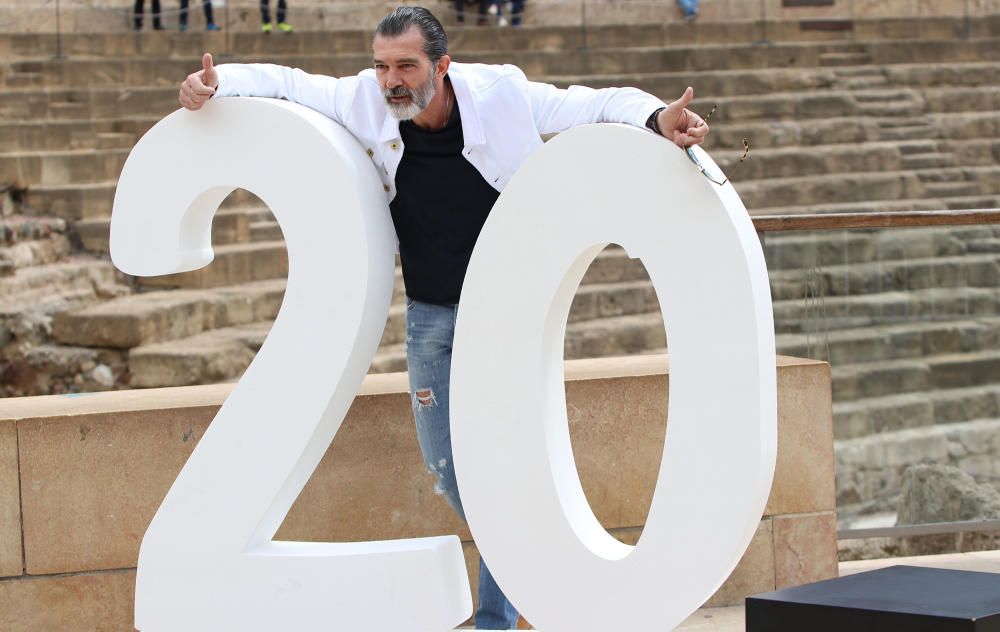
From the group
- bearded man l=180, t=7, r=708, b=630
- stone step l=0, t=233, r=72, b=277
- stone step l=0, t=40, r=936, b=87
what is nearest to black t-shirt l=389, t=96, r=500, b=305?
bearded man l=180, t=7, r=708, b=630

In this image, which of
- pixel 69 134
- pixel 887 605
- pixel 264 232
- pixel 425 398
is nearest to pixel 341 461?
pixel 425 398

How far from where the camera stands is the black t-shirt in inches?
124

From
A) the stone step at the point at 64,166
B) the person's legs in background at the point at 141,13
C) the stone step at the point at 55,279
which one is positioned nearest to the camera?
the stone step at the point at 55,279

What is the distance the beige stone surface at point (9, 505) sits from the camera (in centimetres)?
359

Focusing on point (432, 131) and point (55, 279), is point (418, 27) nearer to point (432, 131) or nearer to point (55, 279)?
point (432, 131)

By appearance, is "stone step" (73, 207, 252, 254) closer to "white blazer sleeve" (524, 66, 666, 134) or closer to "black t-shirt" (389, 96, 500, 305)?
"black t-shirt" (389, 96, 500, 305)

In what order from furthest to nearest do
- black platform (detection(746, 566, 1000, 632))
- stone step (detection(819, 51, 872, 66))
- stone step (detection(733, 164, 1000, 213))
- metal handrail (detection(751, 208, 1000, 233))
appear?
stone step (detection(819, 51, 872, 66)) < stone step (detection(733, 164, 1000, 213)) < metal handrail (detection(751, 208, 1000, 233)) < black platform (detection(746, 566, 1000, 632))

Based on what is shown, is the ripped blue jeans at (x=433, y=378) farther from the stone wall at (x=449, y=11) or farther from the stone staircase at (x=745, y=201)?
the stone wall at (x=449, y=11)

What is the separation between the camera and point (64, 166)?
9453mm

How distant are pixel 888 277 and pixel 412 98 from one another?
90.8 inches

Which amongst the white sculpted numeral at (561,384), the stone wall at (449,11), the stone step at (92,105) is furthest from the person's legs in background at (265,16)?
the white sculpted numeral at (561,384)

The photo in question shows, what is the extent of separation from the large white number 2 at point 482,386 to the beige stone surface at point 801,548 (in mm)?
1185

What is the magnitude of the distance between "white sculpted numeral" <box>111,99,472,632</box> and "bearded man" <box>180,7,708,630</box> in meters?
0.07

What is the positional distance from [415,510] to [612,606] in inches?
42.0
